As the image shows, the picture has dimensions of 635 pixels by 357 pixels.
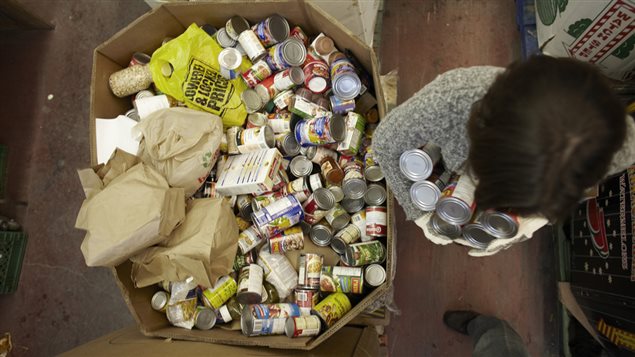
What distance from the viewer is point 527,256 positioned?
2064 mm

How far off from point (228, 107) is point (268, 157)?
34 centimetres

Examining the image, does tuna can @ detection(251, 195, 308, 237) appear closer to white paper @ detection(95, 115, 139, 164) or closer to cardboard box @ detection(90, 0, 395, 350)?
cardboard box @ detection(90, 0, 395, 350)

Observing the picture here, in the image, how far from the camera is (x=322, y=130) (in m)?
1.54

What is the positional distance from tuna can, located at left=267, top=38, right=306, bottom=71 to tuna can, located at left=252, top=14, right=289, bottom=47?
50mm

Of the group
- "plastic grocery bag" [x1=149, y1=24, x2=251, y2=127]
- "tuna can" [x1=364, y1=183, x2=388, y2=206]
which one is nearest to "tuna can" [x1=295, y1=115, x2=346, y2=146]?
"tuna can" [x1=364, y1=183, x2=388, y2=206]

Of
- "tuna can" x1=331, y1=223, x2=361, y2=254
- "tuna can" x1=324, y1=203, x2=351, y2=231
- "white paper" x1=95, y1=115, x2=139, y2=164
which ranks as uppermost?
"white paper" x1=95, y1=115, x2=139, y2=164

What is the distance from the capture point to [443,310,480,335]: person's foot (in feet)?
6.42

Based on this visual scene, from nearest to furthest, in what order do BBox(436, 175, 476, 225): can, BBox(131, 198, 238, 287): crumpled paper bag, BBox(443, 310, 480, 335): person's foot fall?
BBox(436, 175, 476, 225): can
BBox(131, 198, 238, 287): crumpled paper bag
BBox(443, 310, 480, 335): person's foot

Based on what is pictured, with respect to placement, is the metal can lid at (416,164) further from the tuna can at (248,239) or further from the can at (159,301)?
the can at (159,301)

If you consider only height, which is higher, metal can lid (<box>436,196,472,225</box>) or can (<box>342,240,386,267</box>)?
metal can lid (<box>436,196,472,225</box>)

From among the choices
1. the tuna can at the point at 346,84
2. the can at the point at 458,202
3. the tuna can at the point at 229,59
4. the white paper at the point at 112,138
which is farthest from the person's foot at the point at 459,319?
the white paper at the point at 112,138

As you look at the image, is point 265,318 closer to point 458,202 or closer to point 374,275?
point 374,275

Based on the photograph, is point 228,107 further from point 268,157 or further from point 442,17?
point 442,17

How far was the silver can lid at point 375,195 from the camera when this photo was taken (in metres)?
1.55
